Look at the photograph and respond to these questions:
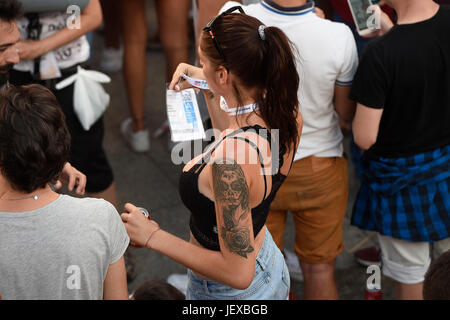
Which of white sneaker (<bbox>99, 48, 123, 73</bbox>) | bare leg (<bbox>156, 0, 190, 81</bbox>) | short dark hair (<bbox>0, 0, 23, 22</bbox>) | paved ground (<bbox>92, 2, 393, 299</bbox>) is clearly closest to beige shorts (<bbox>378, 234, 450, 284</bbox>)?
paved ground (<bbox>92, 2, 393, 299</bbox>)

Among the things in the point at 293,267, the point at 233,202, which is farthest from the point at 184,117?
the point at 293,267

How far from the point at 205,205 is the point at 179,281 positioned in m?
1.47

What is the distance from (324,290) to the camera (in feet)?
9.50

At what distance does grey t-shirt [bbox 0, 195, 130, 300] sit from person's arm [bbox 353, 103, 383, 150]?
1.31 metres

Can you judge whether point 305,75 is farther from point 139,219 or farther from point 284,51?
point 139,219

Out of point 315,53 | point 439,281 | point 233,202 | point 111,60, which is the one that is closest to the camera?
point 439,281

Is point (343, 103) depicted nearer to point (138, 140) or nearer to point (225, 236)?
point (225, 236)

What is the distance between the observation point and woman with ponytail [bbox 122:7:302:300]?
5.82 feet

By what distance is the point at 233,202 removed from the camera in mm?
1747

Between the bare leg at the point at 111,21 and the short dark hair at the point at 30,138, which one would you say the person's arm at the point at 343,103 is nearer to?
the short dark hair at the point at 30,138

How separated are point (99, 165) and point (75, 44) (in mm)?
689
